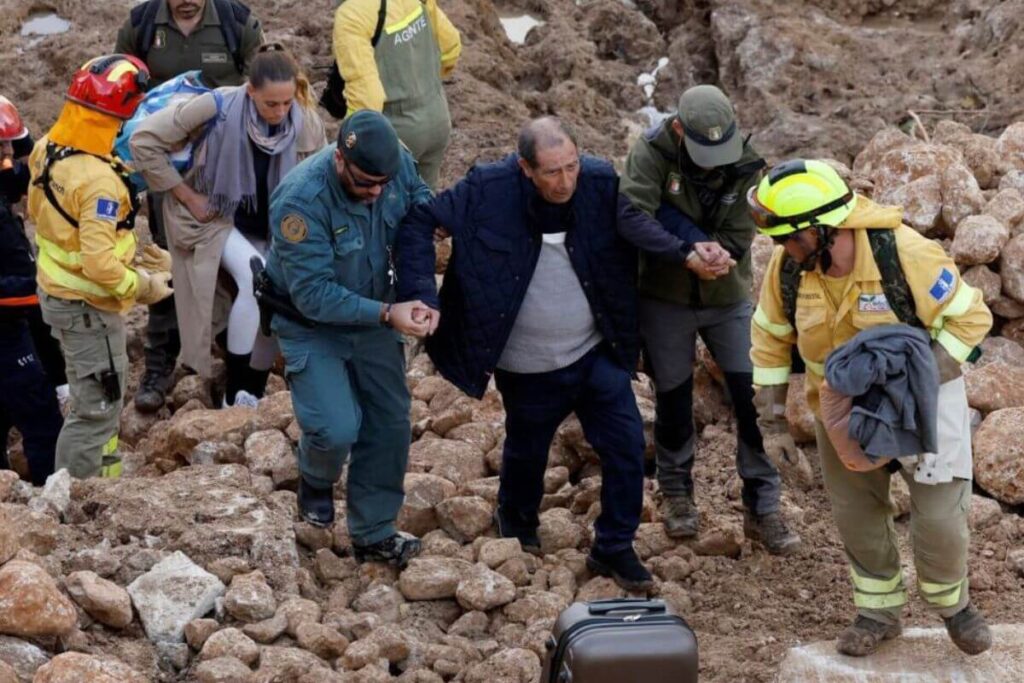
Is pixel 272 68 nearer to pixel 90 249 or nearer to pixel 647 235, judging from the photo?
pixel 90 249

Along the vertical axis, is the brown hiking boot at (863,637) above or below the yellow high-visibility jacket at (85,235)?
below

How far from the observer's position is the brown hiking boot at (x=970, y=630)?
4.93 m

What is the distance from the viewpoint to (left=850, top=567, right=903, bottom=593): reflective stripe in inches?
199

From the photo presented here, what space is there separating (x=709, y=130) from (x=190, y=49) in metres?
3.28

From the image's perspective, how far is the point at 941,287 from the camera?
4555 millimetres

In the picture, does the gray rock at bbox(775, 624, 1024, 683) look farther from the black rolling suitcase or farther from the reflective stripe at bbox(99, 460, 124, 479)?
the reflective stripe at bbox(99, 460, 124, 479)

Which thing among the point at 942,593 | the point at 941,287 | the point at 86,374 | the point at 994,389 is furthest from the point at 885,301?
the point at 86,374

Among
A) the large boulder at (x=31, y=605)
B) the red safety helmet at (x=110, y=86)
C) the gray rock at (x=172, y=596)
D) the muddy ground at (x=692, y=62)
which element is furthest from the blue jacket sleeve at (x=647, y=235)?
the muddy ground at (x=692, y=62)

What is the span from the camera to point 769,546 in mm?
6031

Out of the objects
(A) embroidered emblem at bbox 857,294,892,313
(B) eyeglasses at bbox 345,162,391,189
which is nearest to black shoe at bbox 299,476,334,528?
(B) eyeglasses at bbox 345,162,391,189

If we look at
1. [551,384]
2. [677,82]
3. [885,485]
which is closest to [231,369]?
[551,384]

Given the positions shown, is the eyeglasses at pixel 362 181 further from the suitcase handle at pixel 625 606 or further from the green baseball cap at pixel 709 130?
the suitcase handle at pixel 625 606

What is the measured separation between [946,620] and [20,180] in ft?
14.5

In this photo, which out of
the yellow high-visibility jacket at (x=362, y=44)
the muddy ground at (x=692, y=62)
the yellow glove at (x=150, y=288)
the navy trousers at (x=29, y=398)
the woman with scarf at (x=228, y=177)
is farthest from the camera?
the muddy ground at (x=692, y=62)
